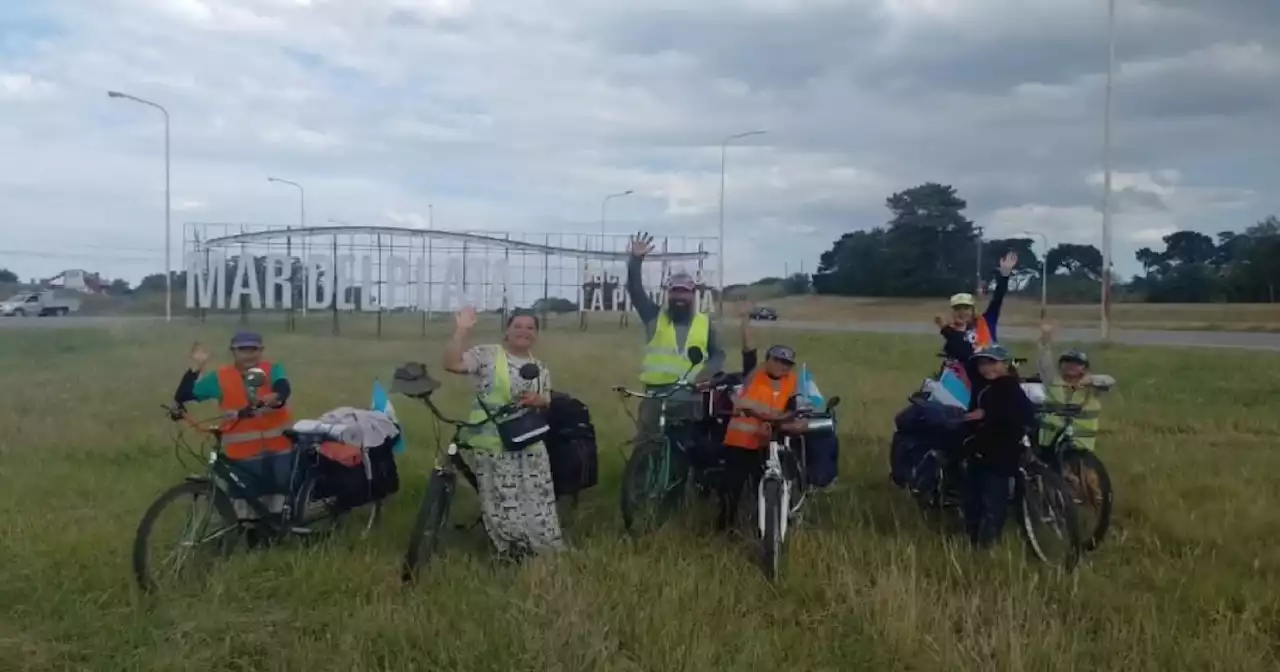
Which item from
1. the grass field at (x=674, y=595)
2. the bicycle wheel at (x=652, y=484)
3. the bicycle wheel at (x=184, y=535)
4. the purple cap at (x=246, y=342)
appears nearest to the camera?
the grass field at (x=674, y=595)

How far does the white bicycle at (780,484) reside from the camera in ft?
22.0

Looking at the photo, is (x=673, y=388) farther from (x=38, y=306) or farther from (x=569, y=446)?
(x=38, y=306)

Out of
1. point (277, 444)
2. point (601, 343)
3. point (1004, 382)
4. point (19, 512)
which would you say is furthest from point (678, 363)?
point (601, 343)

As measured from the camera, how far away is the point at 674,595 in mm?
6055

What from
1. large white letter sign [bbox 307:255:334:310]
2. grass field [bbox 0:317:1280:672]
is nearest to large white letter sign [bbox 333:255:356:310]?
large white letter sign [bbox 307:255:334:310]

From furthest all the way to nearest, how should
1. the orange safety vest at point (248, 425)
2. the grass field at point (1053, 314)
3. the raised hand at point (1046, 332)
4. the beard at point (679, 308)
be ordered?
the grass field at point (1053, 314), the raised hand at point (1046, 332), the beard at point (679, 308), the orange safety vest at point (248, 425)

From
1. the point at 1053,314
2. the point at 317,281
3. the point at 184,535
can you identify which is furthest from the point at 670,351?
the point at 1053,314

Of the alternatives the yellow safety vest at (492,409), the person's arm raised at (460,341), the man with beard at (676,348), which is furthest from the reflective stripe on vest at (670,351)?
the person's arm raised at (460,341)

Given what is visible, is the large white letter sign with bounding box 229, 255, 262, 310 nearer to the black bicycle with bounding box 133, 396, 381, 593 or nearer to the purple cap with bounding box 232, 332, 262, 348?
the purple cap with bounding box 232, 332, 262, 348

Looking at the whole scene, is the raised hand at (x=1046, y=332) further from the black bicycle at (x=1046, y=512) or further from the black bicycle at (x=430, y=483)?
the black bicycle at (x=430, y=483)

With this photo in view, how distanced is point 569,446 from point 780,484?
151 centimetres

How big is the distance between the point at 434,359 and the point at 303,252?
13504mm

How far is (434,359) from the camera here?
17.9 meters

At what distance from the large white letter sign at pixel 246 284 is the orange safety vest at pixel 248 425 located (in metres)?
24.4
